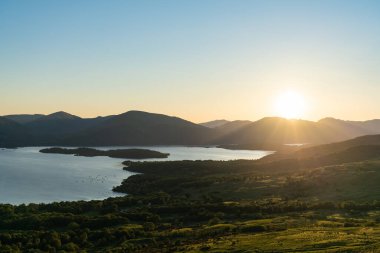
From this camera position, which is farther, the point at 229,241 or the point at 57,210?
the point at 57,210

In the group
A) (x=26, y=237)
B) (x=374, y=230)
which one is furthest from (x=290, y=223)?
(x=26, y=237)

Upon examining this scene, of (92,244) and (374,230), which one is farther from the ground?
(374,230)

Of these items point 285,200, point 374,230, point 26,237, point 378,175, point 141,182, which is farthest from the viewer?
point 141,182

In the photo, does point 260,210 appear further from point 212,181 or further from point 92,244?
point 212,181

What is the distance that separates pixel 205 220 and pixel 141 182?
104m

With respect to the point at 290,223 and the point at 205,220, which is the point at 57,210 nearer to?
the point at 205,220

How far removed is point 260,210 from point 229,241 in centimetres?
3617

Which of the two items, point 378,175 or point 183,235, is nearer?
point 183,235

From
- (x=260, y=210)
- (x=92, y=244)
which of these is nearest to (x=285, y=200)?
(x=260, y=210)

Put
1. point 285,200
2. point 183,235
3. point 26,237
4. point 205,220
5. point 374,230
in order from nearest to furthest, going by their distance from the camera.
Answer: point 374,230 < point 183,235 < point 26,237 < point 205,220 < point 285,200

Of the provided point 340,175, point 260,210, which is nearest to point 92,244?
point 260,210

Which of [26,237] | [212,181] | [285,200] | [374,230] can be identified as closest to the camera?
[374,230]

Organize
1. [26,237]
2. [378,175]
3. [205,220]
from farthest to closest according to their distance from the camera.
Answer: [378,175] → [205,220] → [26,237]

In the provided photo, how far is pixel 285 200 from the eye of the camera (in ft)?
346
